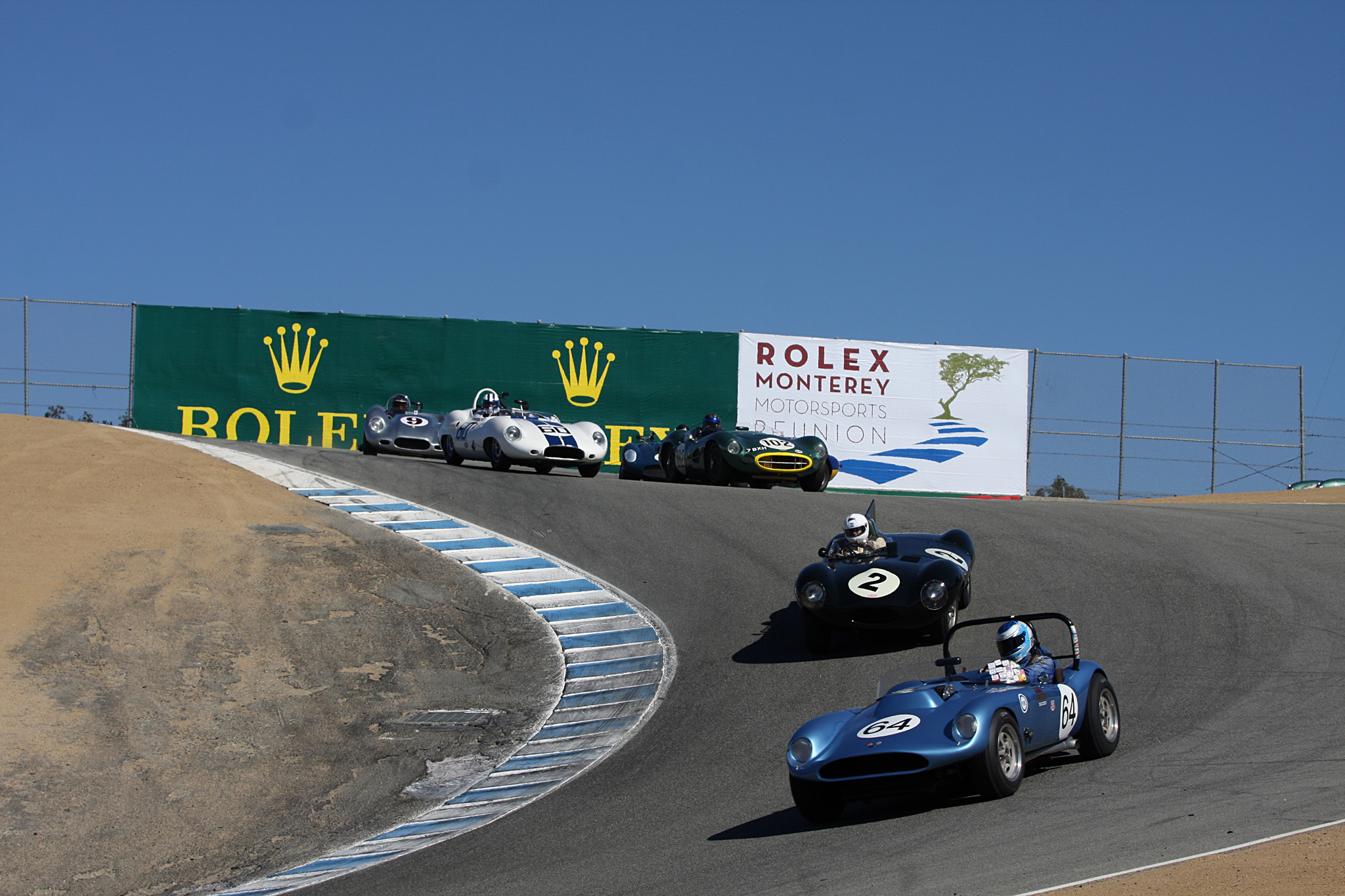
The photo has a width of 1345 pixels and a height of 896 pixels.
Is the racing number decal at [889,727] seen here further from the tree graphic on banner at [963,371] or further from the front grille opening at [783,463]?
the tree graphic on banner at [963,371]

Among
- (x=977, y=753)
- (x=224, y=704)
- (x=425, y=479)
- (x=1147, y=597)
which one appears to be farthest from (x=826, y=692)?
(x=425, y=479)

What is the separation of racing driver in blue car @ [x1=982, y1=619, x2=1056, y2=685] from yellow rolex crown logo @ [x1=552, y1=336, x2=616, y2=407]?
18113 mm

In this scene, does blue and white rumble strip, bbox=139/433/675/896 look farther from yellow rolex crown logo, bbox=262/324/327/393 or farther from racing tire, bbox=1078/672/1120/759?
yellow rolex crown logo, bbox=262/324/327/393

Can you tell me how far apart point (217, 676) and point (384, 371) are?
15049mm

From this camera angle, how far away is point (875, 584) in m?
11.1

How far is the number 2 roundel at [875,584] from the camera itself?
11062 mm

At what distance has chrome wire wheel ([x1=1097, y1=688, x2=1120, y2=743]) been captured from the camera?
795 cm

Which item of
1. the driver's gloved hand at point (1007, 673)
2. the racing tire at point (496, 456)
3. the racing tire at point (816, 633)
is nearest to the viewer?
the driver's gloved hand at point (1007, 673)

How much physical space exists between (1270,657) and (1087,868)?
Answer: 6083 millimetres

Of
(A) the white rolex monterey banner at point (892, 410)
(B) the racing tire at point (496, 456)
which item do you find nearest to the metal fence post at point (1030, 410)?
(A) the white rolex monterey banner at point (892, 410)

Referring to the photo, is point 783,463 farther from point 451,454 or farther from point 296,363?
point 296,363

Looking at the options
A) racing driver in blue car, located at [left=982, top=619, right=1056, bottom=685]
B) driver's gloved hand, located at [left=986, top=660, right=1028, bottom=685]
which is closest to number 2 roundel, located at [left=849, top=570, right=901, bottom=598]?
racing driver in blue car, located at [left=982, top=619, right=1056, bottom=685]

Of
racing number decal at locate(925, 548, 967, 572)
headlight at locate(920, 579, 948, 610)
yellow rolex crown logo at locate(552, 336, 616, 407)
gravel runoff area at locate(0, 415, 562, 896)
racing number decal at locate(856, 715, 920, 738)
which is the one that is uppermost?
yellow rolex crown logo at locate(552, 336, 616, 407)

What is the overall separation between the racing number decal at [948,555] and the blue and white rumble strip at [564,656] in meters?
2.70
